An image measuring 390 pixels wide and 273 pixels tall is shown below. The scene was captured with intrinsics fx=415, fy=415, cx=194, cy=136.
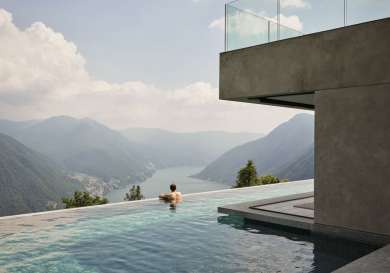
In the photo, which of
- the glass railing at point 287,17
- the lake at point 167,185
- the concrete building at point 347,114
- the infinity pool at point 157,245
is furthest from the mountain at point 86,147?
the concrete building at point 347,114

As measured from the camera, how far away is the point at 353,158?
27.3 feet

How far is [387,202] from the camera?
25.8ft

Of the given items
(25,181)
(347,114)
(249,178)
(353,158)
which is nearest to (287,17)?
(347,114)

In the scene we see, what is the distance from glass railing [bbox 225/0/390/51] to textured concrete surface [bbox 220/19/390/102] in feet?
0.96

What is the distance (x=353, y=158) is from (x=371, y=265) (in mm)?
2763

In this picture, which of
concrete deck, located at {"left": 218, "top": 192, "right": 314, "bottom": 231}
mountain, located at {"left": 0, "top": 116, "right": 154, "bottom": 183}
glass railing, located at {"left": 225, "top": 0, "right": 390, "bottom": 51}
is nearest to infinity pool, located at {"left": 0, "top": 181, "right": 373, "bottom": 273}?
concrete deck, located at {"left": 218, "top": 192, "right": 314, "bottom": 231}

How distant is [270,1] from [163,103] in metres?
152

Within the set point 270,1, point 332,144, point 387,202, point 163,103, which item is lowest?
point 387,202

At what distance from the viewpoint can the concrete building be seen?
7.94 m

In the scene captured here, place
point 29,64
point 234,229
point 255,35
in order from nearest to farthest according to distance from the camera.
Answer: point 234,229 < point 255,35 < point 29,64

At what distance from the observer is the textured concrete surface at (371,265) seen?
5773 mm

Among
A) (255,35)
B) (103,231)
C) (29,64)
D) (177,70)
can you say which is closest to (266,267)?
(103,231)

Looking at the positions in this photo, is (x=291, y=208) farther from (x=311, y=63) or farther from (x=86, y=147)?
(x=86, y=147)

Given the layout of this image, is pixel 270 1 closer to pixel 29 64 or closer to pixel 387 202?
pixel 387 202
